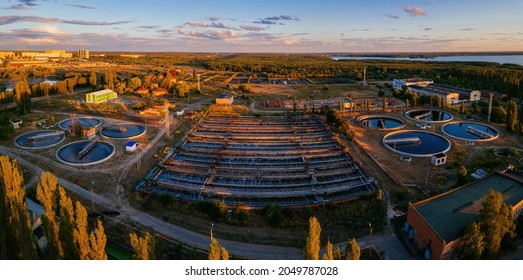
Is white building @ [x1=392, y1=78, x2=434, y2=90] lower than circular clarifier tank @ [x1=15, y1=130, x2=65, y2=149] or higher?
higher

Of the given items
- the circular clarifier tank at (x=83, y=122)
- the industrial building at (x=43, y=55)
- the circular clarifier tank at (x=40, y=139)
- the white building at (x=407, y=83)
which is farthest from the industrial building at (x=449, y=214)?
the industrial building at (x=43, y=55)

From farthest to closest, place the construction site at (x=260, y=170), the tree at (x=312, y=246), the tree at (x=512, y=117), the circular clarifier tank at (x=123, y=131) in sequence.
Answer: the tree at (x=512, y=117)
the circular clarifier tank at (x=123, y=131)
the construction site at (x=260, y=170)
the tree at (x=312, y=246)

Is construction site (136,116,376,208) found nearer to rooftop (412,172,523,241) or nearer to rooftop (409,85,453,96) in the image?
rooftop (412,172,523,241)

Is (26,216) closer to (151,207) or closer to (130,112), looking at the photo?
(151,207)

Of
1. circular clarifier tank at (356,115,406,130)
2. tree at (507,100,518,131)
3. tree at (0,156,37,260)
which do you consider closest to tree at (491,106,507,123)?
tree at (507,100,518,131)

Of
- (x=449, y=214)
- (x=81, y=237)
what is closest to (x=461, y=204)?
(x=449, y=214)

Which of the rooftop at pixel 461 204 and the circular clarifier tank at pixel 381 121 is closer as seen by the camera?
the rooftop at pixel 461 204

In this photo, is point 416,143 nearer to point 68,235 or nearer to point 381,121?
point 381,121

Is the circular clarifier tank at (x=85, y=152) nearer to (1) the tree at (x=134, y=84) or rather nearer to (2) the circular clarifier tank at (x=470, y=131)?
(1) the tree at (x=134, y=84)
